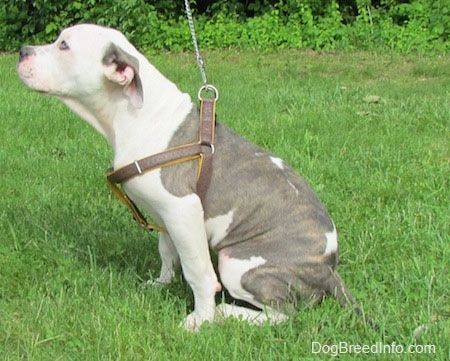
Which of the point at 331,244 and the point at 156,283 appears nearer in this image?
the point at 331,244

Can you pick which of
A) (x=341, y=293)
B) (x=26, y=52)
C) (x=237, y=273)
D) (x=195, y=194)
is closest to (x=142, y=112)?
(x=195, y=194)

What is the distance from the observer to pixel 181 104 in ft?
10.9

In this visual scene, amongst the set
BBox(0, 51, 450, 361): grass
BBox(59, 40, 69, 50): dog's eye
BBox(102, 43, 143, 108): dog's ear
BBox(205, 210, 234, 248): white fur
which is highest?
BBox(59, 40, 69, 50): dog's eye

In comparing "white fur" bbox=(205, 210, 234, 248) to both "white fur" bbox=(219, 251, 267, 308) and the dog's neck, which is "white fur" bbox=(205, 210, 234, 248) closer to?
"white fur" bbox=(219, 251, 267, 308)

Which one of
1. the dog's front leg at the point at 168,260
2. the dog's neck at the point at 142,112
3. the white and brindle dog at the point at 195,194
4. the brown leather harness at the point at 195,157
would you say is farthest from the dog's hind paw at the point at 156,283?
the dog's neck at the point at 142,112

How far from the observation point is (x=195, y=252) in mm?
3207

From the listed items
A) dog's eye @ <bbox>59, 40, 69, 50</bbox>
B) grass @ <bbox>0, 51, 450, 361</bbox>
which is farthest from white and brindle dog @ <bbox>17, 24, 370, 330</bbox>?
grass @ <bbox>0, 51, 450, 361</bbox>

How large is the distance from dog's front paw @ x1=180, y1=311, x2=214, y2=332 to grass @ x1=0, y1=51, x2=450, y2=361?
0.18ft

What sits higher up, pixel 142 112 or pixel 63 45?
pixel 63 45

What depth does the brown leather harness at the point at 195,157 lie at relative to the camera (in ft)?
10.4

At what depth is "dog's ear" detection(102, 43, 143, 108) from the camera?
312 centimetres

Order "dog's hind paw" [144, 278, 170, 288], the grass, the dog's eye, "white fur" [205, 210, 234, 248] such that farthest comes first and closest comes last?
"dog's hind paw" [144, 278, 170, 288], "white fur" [205, 210, 234, 248], the dog's eye, the grass

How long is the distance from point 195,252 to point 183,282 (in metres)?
0.57

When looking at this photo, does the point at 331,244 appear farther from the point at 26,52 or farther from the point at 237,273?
the point at 26,52
